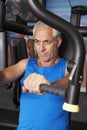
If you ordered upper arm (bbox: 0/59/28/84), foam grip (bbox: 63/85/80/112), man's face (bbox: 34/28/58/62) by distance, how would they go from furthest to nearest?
upper arm (bbox: 0/59/28/84)
man's face (bbox: 34/28/58/62)
foam grip (bbox: 63/85/80/112)

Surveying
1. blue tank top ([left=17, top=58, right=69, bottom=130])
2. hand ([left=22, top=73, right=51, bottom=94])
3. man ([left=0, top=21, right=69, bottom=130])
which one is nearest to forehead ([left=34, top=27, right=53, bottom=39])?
man ([left=0, top=21, right=69, bottom=130])

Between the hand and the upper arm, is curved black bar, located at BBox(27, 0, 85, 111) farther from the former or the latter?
the upper arm

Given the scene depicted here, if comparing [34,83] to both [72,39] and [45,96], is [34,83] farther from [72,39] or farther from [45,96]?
[45,96]

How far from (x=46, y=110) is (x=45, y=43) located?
43 centimetres

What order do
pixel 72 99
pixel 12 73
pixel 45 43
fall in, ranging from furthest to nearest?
1. pixel 12 73
2. pixel 45 43
3. pixel 72 99

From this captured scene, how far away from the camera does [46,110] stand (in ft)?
4.96

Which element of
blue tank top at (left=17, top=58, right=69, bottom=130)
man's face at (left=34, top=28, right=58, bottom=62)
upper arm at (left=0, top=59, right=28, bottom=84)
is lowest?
blue tank top at (left=17, top=58, right=69, bottom=130)

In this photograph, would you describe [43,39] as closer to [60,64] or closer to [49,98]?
[60,64]

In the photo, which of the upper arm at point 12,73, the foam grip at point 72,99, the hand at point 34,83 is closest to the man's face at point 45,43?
the upper arm at point 12,73

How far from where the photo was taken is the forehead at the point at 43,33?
4.71ft

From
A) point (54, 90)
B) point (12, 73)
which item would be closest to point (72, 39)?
point (54, 90)

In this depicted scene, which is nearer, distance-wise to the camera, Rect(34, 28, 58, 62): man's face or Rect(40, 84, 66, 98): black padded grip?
Rect(40, 84, 66, 98): black padded grip

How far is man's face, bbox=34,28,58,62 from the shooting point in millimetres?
1422

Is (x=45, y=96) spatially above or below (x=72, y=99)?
below
